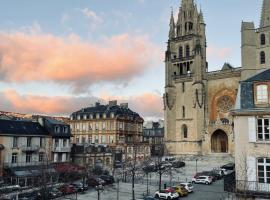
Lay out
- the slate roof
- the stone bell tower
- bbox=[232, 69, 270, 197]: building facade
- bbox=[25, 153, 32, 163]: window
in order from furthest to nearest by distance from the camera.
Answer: the slate roof < the stone bell tower < bbox=[25, 153, 32, 163]: window < bbox=[232, 69, 270, 197]: building facade

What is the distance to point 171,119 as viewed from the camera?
2899 inches

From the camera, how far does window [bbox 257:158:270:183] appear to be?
59.7 ft

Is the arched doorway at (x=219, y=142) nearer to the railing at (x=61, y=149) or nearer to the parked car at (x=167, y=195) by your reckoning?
the railing at (x=61, y=149)

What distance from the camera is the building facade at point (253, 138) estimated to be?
18.4 m

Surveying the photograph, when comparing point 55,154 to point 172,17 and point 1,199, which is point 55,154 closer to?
point 1,199

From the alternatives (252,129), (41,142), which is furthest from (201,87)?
(252,129)

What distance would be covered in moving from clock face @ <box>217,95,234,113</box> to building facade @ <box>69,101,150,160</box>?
20.0 metres

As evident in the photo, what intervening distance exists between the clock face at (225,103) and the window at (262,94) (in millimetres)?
50551

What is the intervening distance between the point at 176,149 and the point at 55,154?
101 feet

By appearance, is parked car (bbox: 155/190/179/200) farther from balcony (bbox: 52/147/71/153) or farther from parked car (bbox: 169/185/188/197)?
balcony (bbox: 52/147/71/153)

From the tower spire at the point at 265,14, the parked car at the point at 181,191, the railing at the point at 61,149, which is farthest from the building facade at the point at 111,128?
the parked car at the point at 181,191

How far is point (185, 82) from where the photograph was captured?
72750 millimetres

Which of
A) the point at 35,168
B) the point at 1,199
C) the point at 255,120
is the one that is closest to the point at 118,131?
the point at 35,168

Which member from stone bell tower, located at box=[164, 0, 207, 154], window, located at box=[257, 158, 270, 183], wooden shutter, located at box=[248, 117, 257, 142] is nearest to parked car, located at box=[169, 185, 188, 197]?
window, located at box=[257, 158, 270, 183]
